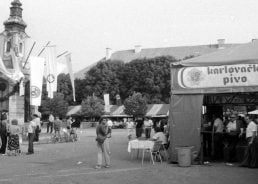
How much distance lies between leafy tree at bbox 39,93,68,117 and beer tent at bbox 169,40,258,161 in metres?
53.4

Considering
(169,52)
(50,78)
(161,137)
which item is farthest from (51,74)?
(169,52)

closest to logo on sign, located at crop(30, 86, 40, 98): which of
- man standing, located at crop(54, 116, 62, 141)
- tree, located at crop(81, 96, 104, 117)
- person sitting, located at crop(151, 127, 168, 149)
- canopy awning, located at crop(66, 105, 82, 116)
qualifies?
man standing, located at crop(54, 116, 62, 141)

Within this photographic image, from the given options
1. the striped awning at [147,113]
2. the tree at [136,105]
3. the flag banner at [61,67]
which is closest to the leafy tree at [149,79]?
the striped awning at [147,113]

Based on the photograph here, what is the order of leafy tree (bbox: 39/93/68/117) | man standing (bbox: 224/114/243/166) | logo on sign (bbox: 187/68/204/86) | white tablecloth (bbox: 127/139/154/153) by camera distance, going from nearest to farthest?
1. white tablecloth (bbox: 127/139/154/153)
2. logo on sign (bbox: 187/68/204/86)
3. man standing (bbox: 224/114/243/166)
4. leafy tree (bbox: 39/93/68/117)

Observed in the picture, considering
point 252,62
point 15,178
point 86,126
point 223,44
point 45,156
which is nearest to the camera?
point 15,178

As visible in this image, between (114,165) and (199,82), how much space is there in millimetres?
4161

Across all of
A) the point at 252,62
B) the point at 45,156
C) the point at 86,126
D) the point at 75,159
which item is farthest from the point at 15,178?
the point at 86,126

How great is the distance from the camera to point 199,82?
13.8 metres

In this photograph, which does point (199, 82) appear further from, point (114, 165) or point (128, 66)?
point (128, 66)

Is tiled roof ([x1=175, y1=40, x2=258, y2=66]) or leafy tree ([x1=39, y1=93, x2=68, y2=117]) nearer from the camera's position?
tiled roof ([x1=175, y1=40, x2=258, y2=66])

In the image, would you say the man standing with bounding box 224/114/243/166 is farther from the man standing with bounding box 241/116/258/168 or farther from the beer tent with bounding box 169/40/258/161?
the beer tent with bounding box 169/40/258/161

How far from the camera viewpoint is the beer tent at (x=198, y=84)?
13312 millimetres

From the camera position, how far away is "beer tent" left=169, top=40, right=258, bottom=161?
43.7 feet

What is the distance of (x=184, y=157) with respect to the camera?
12953 mm
